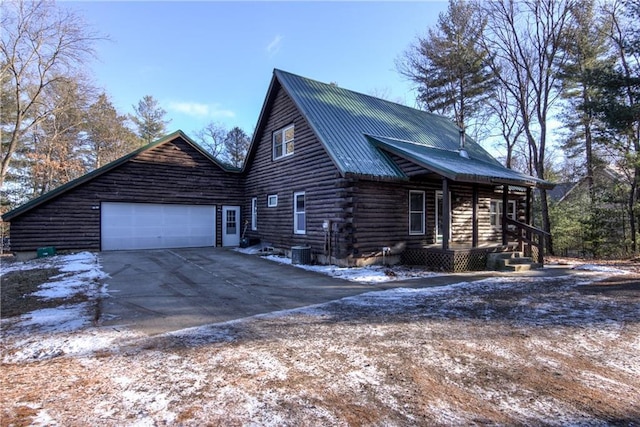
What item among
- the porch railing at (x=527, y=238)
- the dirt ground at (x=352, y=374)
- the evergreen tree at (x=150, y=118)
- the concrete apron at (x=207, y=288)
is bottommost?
the concrete apron at (x=207, y=288)

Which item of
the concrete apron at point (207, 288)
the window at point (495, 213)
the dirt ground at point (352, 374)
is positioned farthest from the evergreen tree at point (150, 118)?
the dirt ground at point (352, 374)

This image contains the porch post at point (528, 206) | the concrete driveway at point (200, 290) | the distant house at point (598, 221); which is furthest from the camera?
the distant house at point (598, 221)

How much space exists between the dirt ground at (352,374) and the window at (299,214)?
7329mm

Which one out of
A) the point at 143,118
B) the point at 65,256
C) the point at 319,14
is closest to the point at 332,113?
the point at 319,14

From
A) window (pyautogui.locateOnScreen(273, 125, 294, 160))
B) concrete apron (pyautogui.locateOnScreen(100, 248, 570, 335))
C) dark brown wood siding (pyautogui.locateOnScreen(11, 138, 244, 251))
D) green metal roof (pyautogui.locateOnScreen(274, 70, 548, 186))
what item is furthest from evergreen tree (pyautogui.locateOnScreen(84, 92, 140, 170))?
green metal roof (pyautogui.locateOnScreen(274, 70, 548, 186))

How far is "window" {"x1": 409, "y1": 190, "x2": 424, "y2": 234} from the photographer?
12.1 meters

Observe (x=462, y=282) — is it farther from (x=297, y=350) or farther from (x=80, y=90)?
(x=80, y=90)

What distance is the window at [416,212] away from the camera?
39.7 ft

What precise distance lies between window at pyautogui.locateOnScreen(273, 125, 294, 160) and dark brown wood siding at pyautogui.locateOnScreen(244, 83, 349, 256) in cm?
22

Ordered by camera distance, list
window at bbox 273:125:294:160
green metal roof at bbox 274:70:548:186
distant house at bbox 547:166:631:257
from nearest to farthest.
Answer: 1. green metal roof at bbox 274:70:548:186
2. window at bbox 273:125:294:160
3. distant house at bbox 547:166:631:257

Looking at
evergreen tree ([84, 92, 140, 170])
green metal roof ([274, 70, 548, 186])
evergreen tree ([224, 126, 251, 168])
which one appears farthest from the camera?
evergreen tree ([224, 126, 251, 168])

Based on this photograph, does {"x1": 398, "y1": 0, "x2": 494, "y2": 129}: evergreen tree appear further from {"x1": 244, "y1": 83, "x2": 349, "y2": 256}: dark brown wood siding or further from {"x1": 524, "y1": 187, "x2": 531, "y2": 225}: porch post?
{"x1": 244, "y1": 83, "x2": 349, "y2": 256}: dark brown wood siding

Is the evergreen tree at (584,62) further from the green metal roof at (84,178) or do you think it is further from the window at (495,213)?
the green metal roof at (84,178)

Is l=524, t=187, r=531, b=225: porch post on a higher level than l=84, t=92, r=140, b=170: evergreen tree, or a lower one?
lower
